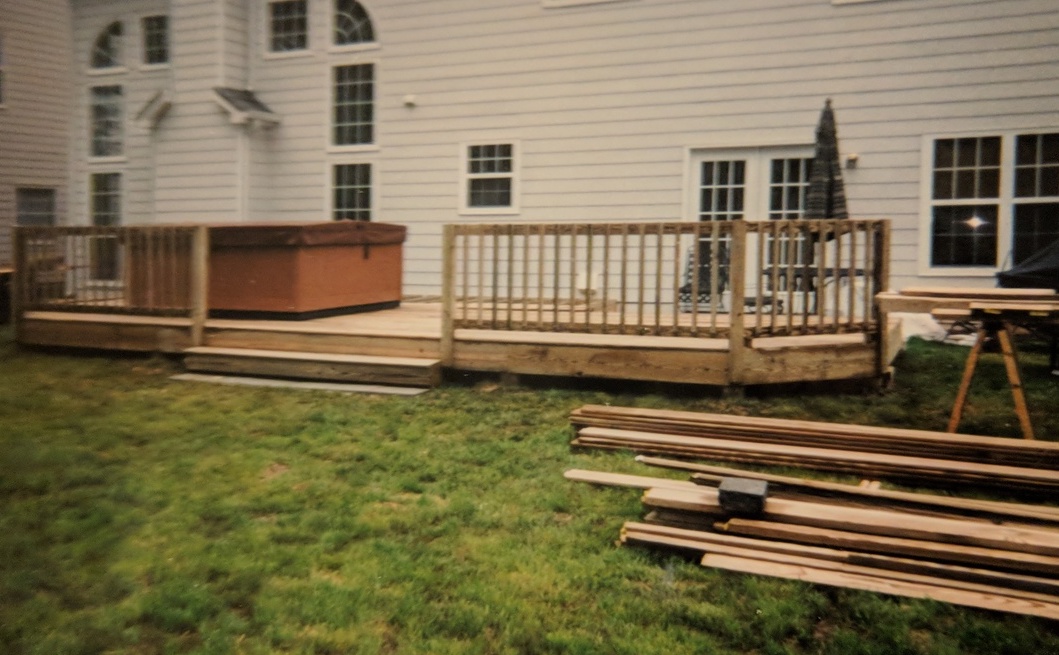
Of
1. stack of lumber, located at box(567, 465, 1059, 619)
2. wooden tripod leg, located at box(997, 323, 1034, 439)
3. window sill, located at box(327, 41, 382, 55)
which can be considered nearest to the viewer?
stack of lumber, located at box(567, 465, 1059, 619)

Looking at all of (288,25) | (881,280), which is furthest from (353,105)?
(881,280)

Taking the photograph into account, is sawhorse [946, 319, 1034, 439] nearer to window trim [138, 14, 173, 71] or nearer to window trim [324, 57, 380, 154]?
window trim [324, 57, 380, 154]

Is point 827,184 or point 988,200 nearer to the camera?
point 827,184

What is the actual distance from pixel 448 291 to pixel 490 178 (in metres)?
5.50

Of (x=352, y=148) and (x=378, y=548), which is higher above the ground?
(x=352, y=148)

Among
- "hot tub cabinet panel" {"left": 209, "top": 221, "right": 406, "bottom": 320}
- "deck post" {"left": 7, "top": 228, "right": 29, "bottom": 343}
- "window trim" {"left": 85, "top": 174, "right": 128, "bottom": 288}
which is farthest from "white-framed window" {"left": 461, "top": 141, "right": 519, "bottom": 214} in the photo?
"window trim" {"left": 85, "top": 174, "right": 128, "bottom": 288}

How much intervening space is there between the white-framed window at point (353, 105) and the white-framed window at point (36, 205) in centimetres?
605

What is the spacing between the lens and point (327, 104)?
1276 centimetres

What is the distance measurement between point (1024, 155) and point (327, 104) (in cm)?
945

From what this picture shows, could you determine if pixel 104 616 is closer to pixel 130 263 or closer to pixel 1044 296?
pixel 1044 296

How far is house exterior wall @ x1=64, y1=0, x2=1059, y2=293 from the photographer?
377 inches

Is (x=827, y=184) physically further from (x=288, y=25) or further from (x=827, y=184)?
(x=288, y=25)

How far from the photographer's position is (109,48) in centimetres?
1496

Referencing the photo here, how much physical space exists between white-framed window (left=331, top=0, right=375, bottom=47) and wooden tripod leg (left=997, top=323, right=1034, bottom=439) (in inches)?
399
